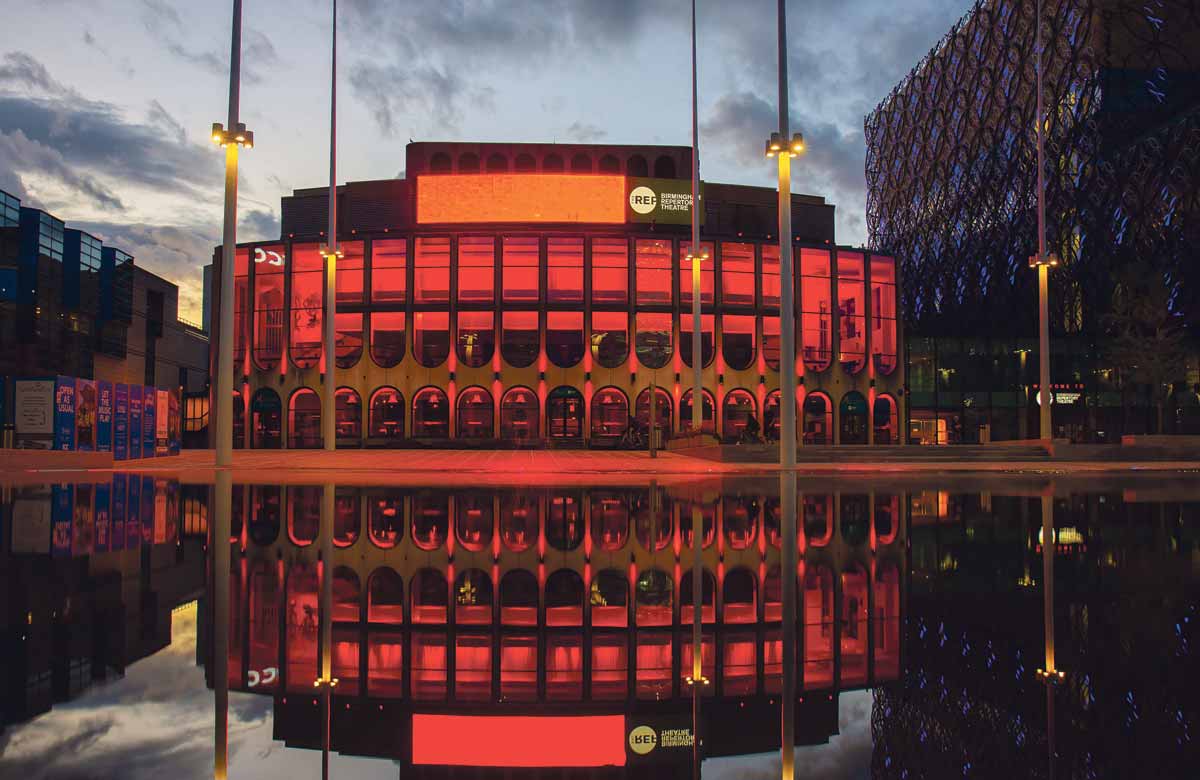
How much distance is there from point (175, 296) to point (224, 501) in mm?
76642

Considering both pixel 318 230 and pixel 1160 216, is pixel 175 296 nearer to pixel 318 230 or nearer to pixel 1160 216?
pixel 318 230

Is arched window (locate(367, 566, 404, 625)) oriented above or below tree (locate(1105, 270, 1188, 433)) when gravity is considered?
below

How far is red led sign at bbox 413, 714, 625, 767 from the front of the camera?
3.76 meters

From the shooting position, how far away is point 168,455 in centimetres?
4366

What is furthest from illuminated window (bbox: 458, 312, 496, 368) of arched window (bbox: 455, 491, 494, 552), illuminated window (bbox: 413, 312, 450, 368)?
arched window (bbox: 455, 491, 494, 552)

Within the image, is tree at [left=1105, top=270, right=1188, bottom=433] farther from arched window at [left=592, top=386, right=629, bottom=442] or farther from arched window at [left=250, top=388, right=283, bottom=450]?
arched window at [left=250, top=388, right=283, bottom=450]

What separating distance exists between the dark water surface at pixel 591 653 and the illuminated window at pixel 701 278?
1897 inches

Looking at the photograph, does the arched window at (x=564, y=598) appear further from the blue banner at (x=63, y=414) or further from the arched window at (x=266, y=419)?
the arched window at (x=266, y=419)

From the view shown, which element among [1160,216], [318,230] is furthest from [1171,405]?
[318,230]

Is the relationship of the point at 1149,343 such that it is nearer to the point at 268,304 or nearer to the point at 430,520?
the point at 430,520

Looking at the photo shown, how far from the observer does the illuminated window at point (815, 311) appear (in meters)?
61.8

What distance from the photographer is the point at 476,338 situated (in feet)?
194

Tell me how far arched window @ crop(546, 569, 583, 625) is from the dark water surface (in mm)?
50

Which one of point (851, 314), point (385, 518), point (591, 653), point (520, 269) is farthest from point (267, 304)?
point (591, 653)
